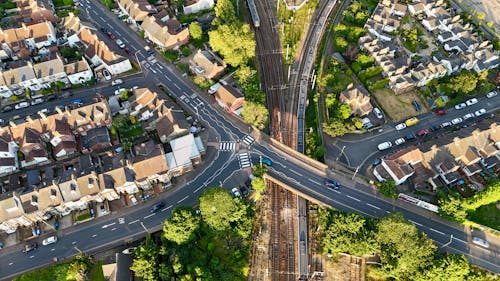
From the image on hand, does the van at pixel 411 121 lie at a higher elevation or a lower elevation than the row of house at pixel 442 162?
higher

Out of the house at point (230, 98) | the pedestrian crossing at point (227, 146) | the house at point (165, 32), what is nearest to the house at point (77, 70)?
the house at point (165, 32)

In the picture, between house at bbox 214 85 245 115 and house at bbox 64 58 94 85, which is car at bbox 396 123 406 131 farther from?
house at bbox 64 58 94 85

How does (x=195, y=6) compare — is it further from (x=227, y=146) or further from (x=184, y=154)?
(x=184, y=154)

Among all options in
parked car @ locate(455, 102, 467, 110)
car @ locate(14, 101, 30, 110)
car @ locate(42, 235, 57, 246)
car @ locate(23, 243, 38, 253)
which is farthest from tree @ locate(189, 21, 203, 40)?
parked car @ locate(455, 102, 467, 110)

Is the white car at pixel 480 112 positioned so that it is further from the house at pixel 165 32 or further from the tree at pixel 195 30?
the house at pixel 165 32

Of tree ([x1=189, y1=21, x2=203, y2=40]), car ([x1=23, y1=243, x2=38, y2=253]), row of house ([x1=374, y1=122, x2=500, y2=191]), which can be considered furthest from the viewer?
tree ([x1=189, y1=21, x2=203, y2=40])

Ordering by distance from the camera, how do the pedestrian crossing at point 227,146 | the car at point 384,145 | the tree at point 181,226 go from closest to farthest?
1. the tree at point 181,226
2. the pedestrian crossing at point 227,146
3. the car at point 384,145

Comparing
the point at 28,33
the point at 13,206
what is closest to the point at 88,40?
the point at 28,33
